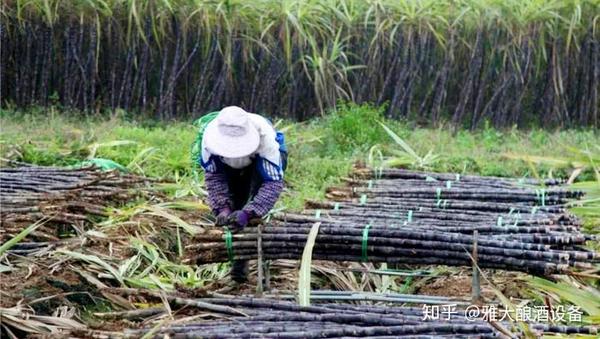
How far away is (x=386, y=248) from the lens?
13.6 feet

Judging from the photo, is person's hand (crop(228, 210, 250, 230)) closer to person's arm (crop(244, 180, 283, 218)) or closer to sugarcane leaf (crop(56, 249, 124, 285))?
person's arm (crop(244, 180, 283, 218))

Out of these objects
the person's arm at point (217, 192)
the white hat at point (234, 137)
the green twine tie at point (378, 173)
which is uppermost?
the white hat at point (234, 137)

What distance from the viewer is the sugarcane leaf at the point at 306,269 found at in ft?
12.4

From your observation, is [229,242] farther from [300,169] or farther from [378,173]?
[300,169]

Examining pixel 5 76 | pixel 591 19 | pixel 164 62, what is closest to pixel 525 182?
pixel 591 19

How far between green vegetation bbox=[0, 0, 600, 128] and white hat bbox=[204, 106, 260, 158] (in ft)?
14.3

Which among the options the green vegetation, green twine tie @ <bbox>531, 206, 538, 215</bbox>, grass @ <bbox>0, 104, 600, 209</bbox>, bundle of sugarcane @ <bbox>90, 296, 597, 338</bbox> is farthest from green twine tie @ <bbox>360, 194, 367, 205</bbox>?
the green vegetation

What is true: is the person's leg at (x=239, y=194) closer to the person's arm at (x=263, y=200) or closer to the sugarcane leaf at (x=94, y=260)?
the person's arm at (x=263, y=200)

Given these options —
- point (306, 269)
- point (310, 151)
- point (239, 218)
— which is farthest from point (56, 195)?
point (310, 151)

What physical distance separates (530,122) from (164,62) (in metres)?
3.45

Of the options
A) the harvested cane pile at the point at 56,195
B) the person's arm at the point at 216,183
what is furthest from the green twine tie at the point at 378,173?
the person's arm at the point at 216,183

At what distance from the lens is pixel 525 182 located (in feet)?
19.8

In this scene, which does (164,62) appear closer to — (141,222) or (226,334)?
(141,222)

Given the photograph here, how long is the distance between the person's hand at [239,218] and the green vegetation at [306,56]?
4.35 m
